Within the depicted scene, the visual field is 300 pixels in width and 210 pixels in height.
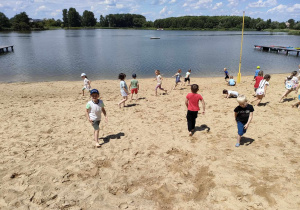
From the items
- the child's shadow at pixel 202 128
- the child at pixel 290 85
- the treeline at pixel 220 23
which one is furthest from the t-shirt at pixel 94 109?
the treeline at pixel 220 23

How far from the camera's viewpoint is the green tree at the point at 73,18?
581 feet

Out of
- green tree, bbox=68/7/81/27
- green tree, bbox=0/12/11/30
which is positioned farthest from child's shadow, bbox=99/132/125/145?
green tree, bbox=68/7/81/27

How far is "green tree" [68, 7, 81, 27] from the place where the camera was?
177000 mm

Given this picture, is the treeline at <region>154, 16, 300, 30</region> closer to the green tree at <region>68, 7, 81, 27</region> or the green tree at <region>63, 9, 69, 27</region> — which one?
the green tree at <region>68, 7, 81, 27</region>

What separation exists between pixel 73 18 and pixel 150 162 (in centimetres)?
20259

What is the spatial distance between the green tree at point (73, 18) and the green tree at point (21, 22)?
169 ft

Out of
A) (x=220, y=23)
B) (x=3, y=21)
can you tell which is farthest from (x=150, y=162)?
(x=220, y=23)

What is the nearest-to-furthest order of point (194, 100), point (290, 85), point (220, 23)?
1. point (194, 100)
2. point (290, 85)
3. point (220, 23)

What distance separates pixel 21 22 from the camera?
125188mm

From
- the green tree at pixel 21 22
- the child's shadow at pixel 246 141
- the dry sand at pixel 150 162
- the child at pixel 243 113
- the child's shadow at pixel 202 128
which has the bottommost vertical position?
the dry sand at pixel 150 162

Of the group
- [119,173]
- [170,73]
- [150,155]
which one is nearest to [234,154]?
[150,155]

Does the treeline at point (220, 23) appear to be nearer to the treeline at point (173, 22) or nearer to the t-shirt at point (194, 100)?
the treeline at point (173, 22)

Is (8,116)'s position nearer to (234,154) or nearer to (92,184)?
(92,184)

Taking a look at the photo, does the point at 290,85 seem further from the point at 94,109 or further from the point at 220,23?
the point at 220,23
